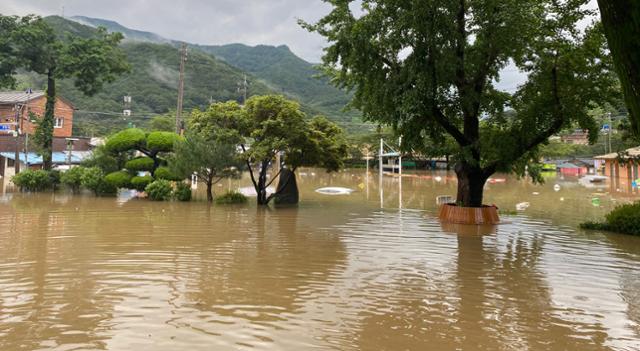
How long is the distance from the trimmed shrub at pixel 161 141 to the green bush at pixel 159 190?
7.79 feet

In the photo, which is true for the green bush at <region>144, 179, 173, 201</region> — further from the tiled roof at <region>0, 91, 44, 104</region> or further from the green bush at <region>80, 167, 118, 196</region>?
the tiled roof at <region>0, 91, 44, 104</region>

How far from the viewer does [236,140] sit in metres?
19.1

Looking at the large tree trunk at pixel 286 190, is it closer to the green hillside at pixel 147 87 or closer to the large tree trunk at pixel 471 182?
the large tree trunk at pixel 471 182

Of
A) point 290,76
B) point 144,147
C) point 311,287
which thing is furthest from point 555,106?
point 290,76

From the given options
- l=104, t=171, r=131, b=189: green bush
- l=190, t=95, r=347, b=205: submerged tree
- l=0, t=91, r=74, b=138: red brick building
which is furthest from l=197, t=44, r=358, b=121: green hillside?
l=190, t=95, r=347, b=205: submerged tree

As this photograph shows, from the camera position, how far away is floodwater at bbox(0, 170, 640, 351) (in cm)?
498

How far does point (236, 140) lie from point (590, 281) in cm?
1472

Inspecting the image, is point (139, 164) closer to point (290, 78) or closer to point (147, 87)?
point (147, 87)

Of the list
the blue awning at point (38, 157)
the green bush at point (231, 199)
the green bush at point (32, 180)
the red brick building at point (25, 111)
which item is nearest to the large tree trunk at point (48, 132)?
the green bush at point (32, 180)

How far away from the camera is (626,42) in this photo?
2973mm

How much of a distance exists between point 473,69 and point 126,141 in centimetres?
1785

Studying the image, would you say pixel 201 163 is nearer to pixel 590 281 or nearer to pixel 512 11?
pixel 512 11

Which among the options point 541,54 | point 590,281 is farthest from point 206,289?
point 541,54

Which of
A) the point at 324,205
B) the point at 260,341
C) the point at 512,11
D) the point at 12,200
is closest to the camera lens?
the point at 260,341
